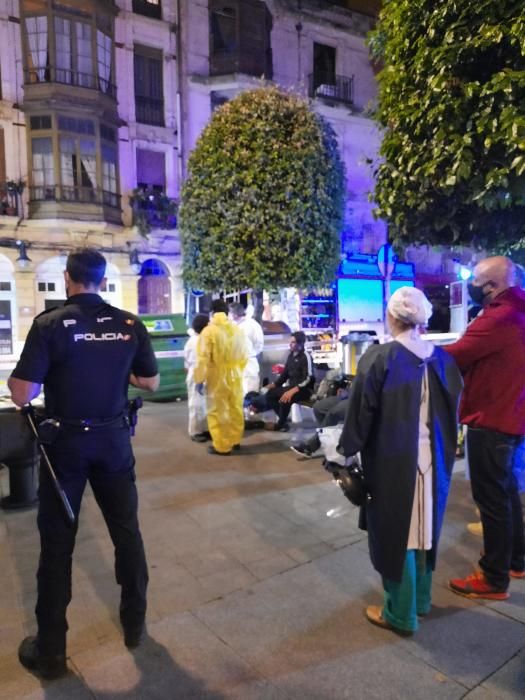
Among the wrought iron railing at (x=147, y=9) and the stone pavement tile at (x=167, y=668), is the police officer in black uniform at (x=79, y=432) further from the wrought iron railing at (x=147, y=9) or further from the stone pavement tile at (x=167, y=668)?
the wrought iron railing at (x=147, y=9)

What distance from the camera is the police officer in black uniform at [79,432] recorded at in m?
2.44

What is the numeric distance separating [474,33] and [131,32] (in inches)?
715

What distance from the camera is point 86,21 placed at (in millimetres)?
17266

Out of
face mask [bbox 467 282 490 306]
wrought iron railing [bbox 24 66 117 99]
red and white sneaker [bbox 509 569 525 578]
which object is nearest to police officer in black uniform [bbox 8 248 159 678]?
face mask [bbox 467 282 490 306]

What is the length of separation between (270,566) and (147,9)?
68.9 ft

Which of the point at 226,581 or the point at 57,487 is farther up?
the point at 57,487

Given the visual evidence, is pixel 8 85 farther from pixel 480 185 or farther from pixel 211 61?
pixel 480 185

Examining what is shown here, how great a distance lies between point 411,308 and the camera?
8.87 ft

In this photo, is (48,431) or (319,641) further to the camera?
(319,641)

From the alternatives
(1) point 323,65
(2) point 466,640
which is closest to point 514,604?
(2) point 466,640

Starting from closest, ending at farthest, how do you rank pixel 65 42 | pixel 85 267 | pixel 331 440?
1. pixel 85 267
2. pixel 331 440
3. pixel 65 42

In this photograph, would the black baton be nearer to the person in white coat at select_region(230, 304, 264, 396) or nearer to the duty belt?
the duty belt

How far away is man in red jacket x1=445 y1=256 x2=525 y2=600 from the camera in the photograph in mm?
3018

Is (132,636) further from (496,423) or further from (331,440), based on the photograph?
(331,440)
